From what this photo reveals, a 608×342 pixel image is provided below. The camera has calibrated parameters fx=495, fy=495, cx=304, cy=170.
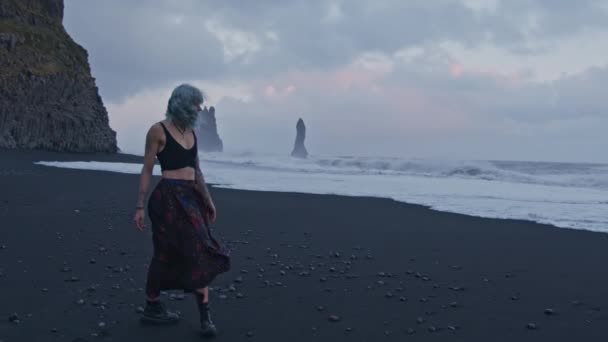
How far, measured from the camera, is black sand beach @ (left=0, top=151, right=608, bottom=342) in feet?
15.2

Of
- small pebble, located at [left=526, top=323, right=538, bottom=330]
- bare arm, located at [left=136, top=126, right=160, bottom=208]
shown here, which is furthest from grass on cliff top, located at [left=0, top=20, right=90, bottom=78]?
small pebble, located at [left=526, top=323, right=538, bottom=330]

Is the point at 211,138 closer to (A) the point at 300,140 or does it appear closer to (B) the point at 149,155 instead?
(A) the point at 300,140

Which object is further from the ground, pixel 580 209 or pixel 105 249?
pixel 580 209

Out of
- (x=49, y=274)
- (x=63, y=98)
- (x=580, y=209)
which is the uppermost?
(x=63, y=98)

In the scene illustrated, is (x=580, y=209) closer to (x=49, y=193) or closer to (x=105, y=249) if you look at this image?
(x=105, y=249)

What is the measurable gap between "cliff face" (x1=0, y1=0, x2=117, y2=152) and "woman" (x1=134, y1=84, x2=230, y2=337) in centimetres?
4606

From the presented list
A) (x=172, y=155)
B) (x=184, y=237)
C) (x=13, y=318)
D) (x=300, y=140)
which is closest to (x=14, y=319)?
(x=13, y=318)

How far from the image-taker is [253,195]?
622 inches

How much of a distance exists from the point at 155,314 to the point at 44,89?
51.6m

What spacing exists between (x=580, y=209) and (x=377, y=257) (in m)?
9.22

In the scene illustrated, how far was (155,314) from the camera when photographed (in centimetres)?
467

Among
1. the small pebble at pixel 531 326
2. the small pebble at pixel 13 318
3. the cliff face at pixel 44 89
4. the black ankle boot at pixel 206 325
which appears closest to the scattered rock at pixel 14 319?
the small pebble at pixel 13 318

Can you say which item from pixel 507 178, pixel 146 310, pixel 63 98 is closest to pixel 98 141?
pixel 63 98

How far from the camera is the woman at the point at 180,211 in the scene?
4.38 metres
